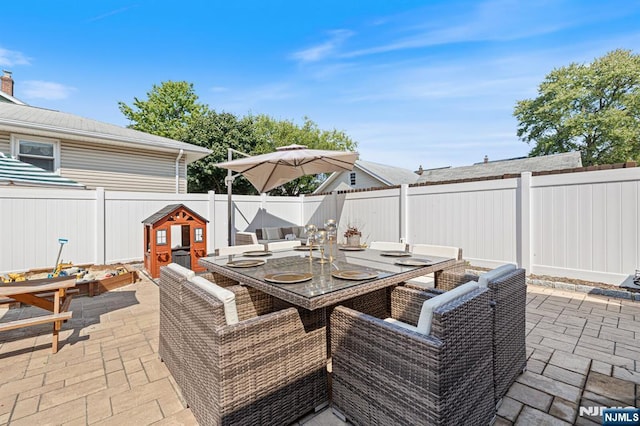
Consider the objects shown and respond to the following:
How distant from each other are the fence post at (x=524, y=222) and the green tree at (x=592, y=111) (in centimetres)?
1973

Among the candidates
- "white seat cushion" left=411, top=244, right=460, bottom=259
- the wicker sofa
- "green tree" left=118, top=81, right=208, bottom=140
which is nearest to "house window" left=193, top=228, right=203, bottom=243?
the wicker sofa

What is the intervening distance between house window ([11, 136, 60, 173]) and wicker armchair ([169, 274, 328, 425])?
7754 mm

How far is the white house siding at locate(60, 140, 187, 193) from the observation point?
7.31 meters

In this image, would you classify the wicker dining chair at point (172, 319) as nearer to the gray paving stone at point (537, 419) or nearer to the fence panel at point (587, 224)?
the gray paving stone at point (537, 419)

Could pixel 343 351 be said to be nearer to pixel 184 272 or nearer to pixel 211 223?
pixel 184 272

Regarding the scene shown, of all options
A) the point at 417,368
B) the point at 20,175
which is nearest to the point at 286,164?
the point at 20,175

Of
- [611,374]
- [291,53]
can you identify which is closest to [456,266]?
[611,374]

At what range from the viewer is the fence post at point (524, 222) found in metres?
5.05

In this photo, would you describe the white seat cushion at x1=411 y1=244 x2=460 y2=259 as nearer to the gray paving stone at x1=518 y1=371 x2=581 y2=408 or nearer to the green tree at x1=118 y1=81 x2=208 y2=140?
the gray paving stone at x1=518 y1=371 x2=581 y2=408

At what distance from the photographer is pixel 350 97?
1226 cm

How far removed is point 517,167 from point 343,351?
1624cm

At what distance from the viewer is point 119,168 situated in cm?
795

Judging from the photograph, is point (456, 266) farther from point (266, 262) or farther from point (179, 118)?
point (179, 118)

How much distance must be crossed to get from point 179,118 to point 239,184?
11625 millimetres
